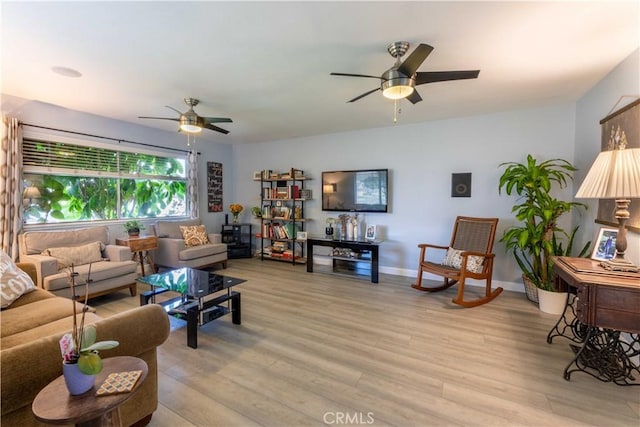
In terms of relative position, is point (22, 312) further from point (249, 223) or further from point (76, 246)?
point (249, 223)

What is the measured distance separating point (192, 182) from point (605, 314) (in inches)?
222

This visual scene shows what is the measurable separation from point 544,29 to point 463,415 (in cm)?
258

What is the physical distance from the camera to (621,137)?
7.66 ft

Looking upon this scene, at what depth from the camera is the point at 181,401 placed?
5.72ft

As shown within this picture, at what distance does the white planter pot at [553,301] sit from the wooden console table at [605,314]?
2.30 feet

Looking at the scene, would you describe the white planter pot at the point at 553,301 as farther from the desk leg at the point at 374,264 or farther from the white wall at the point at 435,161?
the desk leg at the point at 374,264

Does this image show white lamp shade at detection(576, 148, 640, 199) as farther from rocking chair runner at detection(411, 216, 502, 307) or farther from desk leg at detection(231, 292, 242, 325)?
desk leg at detection(231, 292, 242, 325)

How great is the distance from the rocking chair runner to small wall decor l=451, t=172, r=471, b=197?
41cm

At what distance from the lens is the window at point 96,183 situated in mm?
3582

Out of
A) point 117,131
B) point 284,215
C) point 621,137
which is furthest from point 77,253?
point 621,137

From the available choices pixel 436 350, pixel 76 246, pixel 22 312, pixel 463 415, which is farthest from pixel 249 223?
pixel 463 415

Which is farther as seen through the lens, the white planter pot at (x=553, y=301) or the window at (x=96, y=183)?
the window at (x=96, y=183)

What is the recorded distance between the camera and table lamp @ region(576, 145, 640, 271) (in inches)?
69.9

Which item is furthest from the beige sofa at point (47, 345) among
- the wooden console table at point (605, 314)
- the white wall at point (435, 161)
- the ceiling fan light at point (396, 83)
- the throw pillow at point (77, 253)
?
the white wall at point (435, 161)
